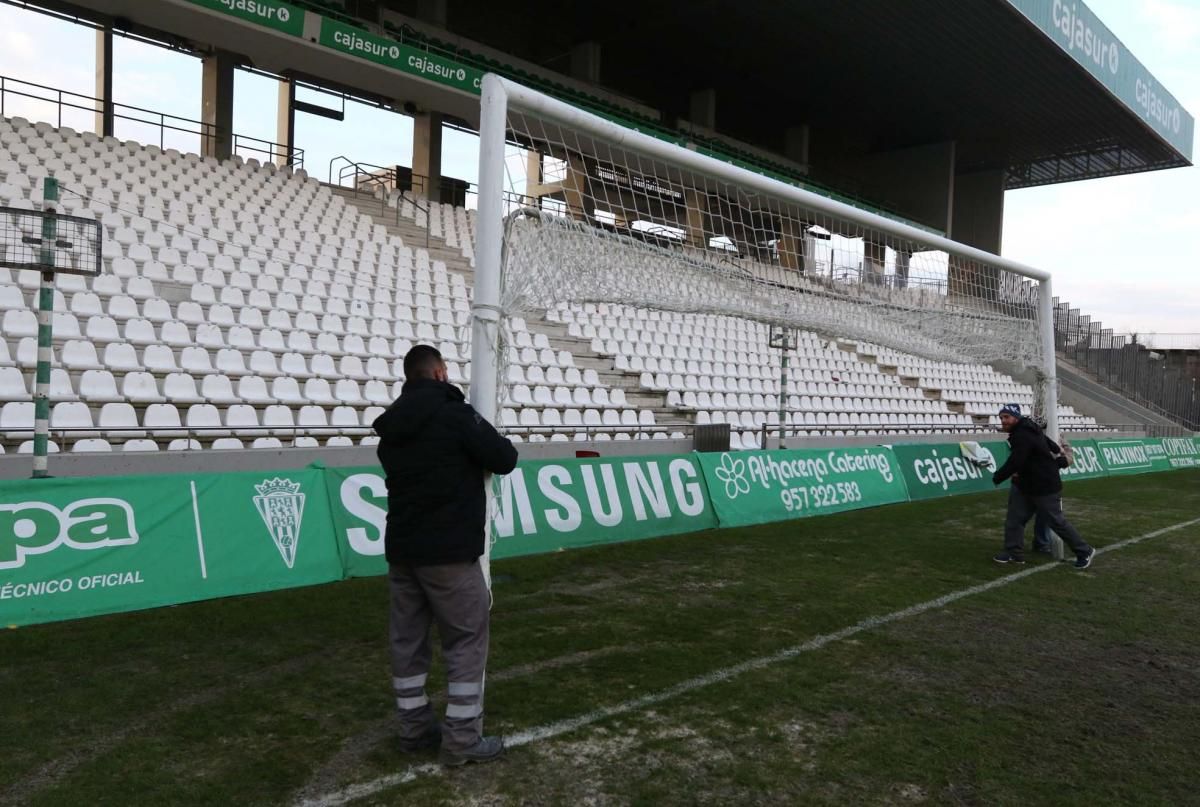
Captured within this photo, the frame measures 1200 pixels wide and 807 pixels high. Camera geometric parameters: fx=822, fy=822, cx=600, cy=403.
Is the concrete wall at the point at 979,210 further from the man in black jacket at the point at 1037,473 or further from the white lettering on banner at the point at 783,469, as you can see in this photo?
the man in black jacket at the point at 1037,473

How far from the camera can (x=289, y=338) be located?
11.3 m

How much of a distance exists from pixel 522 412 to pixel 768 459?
3683 millimetres

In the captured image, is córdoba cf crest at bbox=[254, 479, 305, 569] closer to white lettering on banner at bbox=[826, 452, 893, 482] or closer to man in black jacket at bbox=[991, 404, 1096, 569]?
man in black jacket at bbox=[991, 404, 1096, 569]

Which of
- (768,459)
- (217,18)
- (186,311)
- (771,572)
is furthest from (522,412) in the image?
(217,18)

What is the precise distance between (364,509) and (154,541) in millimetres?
1640

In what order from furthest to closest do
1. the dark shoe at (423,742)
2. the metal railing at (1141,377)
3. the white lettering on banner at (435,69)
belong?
the metal railing at (1141,377) < the white lettering on banner at (435,69) < the dark shoe at (423,742)

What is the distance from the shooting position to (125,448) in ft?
27.6

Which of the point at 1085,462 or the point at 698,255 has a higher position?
the point at 698,255

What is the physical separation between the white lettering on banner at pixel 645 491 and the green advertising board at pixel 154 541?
336cm

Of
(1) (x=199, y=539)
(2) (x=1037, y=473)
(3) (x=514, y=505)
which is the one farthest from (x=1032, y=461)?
(1) (x=199, y=539)

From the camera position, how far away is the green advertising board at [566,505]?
272 inches

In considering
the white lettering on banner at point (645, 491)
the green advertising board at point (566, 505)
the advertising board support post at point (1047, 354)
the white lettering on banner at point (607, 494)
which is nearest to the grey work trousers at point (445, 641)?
the green advertising board at point (566, 505)

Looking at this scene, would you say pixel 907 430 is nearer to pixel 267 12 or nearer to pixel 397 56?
pixel 397 56

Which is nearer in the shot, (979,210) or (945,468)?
(945,468)
